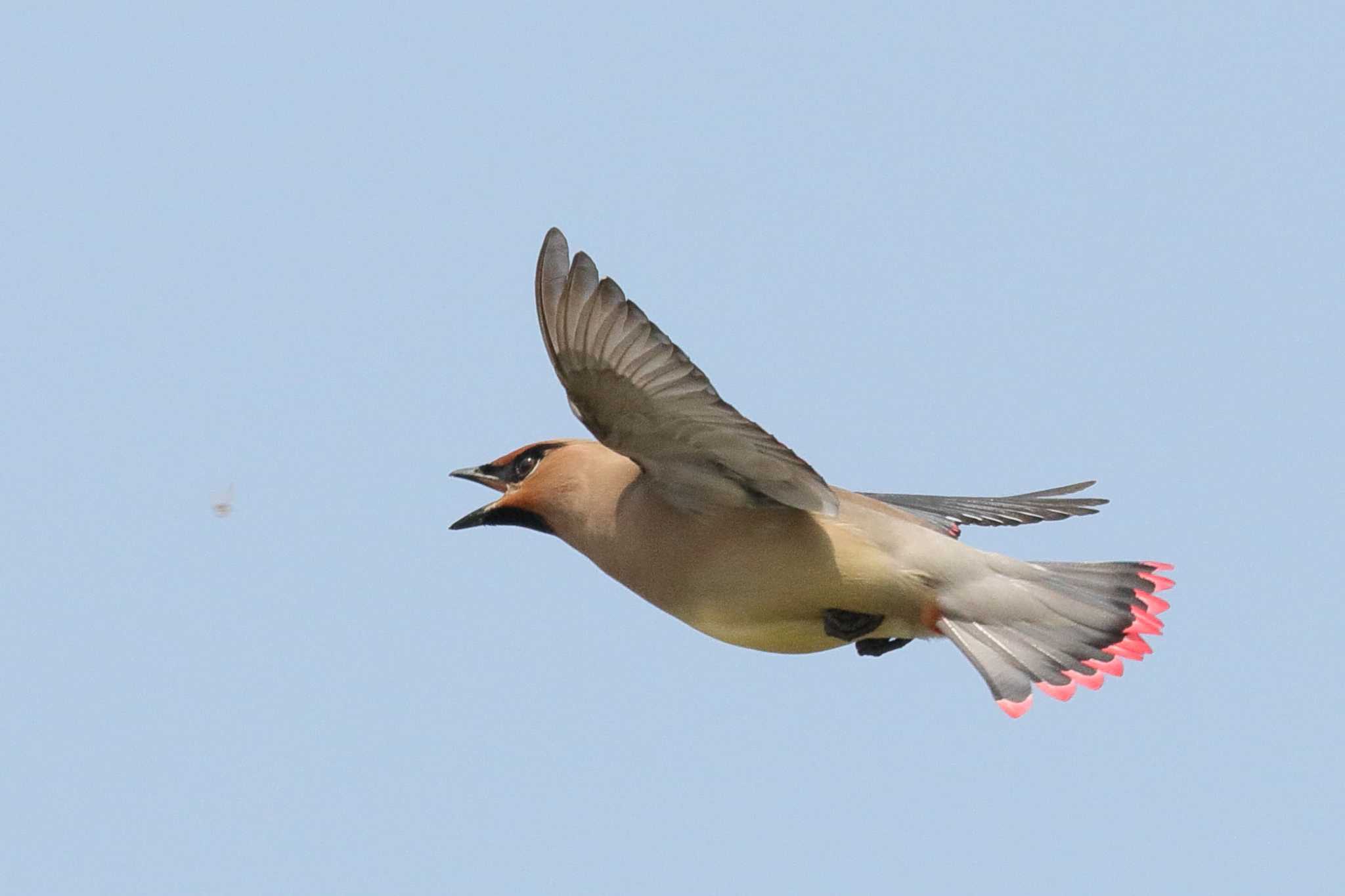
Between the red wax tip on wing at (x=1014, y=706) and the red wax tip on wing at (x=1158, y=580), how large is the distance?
75cm

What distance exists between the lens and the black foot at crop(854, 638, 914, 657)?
746 cm

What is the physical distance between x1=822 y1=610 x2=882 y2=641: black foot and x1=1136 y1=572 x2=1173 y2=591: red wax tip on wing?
3.10 feet

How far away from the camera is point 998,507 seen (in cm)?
805

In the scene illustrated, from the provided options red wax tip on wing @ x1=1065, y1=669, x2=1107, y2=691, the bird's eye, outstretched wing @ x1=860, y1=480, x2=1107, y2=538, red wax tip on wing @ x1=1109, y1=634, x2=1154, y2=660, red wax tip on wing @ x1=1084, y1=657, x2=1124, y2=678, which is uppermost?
outstretched wing @ x1=860, y1=480, x2=1107, y2=538

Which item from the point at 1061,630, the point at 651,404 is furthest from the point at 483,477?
the point at 1061,630

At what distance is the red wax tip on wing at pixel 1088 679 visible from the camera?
705 centimetres

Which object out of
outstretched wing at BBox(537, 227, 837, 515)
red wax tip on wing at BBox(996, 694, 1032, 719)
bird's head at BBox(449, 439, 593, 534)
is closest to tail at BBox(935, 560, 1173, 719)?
red wax tip on wing at BBox(996, 694, 1032, 719)

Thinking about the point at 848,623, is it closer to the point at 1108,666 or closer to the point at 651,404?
the point at 1108,666

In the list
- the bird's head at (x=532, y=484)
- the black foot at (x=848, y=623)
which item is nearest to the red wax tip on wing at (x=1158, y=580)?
the black foot at (x=848, y=623)

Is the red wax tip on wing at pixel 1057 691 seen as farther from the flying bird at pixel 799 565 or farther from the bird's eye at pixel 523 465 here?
the bird's eye at pixel 523 465

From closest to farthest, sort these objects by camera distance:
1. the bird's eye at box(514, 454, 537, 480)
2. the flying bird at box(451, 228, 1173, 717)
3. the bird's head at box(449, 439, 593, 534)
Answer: the flying bird at box(451, 228, 1173, 717)
the bird's head at box(449, 439, 593, 534)
the bird's eye at box(514, 454, 537, 480)

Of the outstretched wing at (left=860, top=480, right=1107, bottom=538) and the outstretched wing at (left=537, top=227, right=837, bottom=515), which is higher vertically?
the outstretched wing at (left=860, top=480, right=1107, bottom=538)

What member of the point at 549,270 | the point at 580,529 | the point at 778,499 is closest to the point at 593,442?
the point at 580,529

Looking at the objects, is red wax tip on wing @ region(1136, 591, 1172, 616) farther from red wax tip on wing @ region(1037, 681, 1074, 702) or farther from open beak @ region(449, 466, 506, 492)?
open beak @ region(449, 466, 506, 492)
